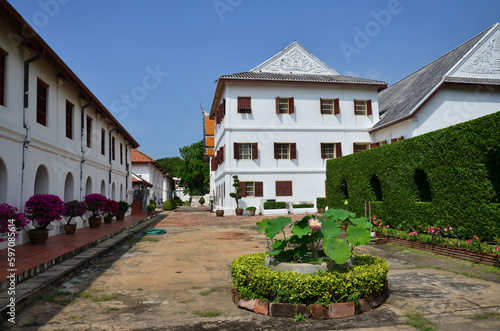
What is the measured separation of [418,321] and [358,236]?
4.57 feet

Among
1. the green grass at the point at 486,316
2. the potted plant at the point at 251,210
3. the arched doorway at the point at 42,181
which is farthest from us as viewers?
the potted plant at the point at 251,210

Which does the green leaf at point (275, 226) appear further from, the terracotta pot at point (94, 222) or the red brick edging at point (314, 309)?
the terracotta pot at point (94, 222)

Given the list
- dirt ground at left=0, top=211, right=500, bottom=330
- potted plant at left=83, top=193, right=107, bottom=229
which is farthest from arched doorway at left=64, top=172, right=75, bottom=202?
dirt ground at left=0, top=211, right=500, bottom=330

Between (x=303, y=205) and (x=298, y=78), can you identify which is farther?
(x=298, y=78)

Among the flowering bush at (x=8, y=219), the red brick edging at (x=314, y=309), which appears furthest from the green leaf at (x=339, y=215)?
the flowering bush at (x=8, y=219)

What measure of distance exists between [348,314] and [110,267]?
18.5 feet

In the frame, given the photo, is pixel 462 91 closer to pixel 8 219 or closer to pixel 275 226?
pixel 275 226

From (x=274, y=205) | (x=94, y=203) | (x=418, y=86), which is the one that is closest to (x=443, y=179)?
(x=94, y=203)

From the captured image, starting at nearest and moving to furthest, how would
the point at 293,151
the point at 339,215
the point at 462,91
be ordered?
the point at 339,215 → the point at 462,91 → the point at 293,151

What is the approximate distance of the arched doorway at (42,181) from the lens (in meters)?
11.9

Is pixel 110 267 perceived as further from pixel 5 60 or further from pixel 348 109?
pixel 348 109

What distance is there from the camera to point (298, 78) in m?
26.6

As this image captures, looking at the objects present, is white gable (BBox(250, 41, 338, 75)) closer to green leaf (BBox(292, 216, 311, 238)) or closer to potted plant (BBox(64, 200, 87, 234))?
potted plant (BBox(64, 200, 87, 234))

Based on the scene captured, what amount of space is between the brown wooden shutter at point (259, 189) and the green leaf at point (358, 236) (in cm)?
2014
